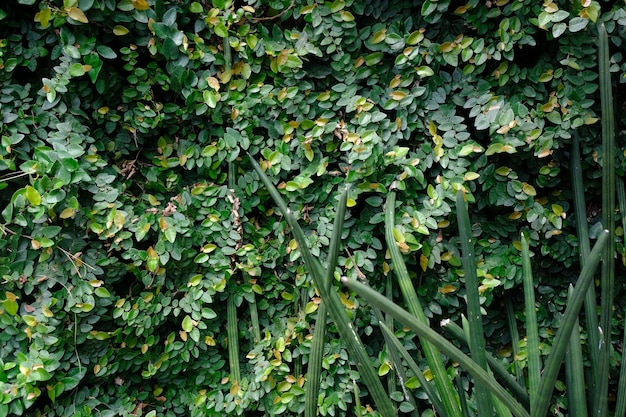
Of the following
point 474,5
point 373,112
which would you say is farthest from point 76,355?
point 474,5

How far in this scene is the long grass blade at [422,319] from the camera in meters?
1.02

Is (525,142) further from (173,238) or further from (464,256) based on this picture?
(173,238)

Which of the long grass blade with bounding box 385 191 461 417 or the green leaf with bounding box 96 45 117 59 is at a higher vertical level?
the green leaf with bounding box 96 45 117 59

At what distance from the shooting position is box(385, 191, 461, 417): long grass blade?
40.1 inches

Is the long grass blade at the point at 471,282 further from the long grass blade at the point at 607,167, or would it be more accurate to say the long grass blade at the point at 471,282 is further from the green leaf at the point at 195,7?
the green leaf at the point at 195,7

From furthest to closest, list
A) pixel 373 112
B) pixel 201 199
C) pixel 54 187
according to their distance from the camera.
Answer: pixel 201 199 < pixel 373 112 < pixel 54 187

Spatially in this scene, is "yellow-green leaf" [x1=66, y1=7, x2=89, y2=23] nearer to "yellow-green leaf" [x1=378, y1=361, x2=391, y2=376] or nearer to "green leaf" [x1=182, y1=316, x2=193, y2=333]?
"green leaf" [x1=182, y1=316, x2=193, y2=333]

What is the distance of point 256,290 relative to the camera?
154 cm

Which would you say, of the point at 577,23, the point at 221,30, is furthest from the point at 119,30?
the point at 577,23

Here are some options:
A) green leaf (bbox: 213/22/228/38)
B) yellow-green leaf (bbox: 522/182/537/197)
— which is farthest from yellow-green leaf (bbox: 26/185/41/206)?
yellow-green leaf (bbox: 522/182/537/197)

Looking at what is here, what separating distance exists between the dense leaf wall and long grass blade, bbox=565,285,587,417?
312mm

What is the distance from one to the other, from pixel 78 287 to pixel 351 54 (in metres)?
1.09

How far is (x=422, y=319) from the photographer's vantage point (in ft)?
3.63

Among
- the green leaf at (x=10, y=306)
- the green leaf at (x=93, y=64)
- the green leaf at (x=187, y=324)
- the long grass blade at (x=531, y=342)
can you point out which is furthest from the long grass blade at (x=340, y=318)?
the green leaf at (x=10, y=306)
